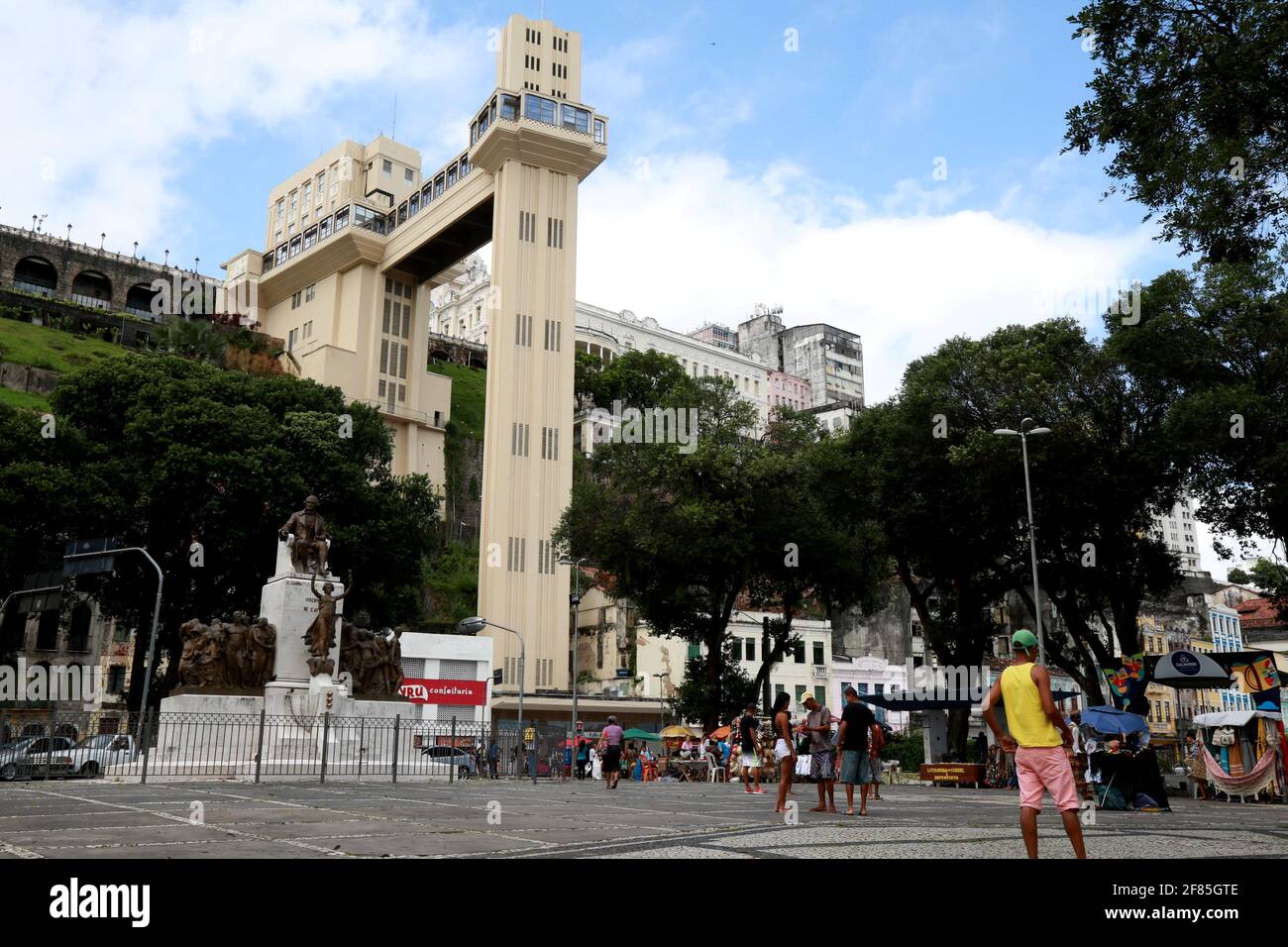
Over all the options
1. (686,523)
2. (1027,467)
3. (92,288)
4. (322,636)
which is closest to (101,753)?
(322,636)

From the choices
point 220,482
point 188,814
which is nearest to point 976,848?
point 188,814

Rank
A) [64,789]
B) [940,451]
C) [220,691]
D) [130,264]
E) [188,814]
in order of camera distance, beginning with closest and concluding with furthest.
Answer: [188,814]
[64,789]
[220,691]
[940,451]
[130,264]

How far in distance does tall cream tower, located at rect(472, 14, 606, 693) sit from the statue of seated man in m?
29.4

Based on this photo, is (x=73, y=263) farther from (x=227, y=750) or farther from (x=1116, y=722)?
(x=1116, y=722)

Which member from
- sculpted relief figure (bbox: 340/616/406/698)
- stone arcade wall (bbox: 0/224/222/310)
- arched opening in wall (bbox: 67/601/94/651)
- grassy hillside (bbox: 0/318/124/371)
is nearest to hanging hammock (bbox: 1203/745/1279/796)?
sculpted relief figure (bbox: 340/616/406/698)

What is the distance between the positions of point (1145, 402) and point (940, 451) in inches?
231

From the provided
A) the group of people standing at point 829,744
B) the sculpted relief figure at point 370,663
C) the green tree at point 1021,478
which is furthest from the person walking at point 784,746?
the green tree at point 1021,478

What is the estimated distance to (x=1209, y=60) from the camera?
47.9 feet

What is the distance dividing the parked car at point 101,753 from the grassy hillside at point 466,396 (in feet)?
198

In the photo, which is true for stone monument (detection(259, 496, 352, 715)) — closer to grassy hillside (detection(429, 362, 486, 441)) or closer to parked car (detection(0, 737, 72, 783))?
parked car (detection(0, 737, 72, 783))

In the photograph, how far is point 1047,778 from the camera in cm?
780

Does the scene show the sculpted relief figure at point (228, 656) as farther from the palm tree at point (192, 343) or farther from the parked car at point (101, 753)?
the palm tree at point (192, 343)

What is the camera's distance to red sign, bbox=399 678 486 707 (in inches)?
2018
